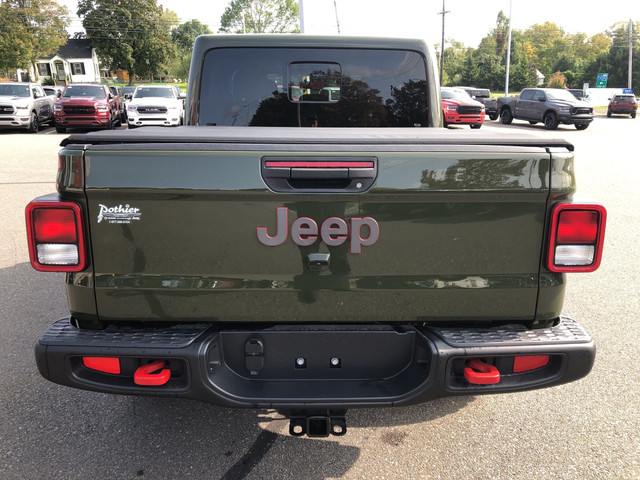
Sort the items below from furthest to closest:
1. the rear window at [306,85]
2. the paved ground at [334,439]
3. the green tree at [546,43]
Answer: the green tree at [546,43], the rear window at [306,85], the paved ground at [334,439]

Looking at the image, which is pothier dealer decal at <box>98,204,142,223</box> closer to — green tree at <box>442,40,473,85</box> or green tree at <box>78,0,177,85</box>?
green tree at <box>78,0,177,85</box>

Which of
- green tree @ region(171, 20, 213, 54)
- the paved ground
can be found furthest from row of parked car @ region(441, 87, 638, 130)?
green tree @ region(171, 20, 213, 54)

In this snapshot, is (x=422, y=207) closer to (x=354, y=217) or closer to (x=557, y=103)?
(x=354, y=217)

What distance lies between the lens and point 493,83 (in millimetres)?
74312

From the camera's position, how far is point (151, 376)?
2.16 m

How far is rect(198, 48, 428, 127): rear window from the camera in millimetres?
3812

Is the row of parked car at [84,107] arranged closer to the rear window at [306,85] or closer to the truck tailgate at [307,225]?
the rear window at [306,85]

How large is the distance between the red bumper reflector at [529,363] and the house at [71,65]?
283 ft

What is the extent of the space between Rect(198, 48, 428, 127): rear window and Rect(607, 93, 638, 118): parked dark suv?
36.5m

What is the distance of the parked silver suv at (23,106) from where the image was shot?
19.9 meters

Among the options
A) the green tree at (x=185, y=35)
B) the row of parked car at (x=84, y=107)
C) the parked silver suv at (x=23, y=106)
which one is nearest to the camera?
the parked silver suv at (x=23, y=106)

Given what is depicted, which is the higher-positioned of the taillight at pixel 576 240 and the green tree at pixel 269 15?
the green tree at pixel 269 15

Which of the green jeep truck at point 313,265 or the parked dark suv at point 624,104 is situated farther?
the parked dark suv at point 624,104

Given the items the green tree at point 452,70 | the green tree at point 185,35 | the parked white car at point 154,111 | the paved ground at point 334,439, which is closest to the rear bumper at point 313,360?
the paved ground at point 334,439
